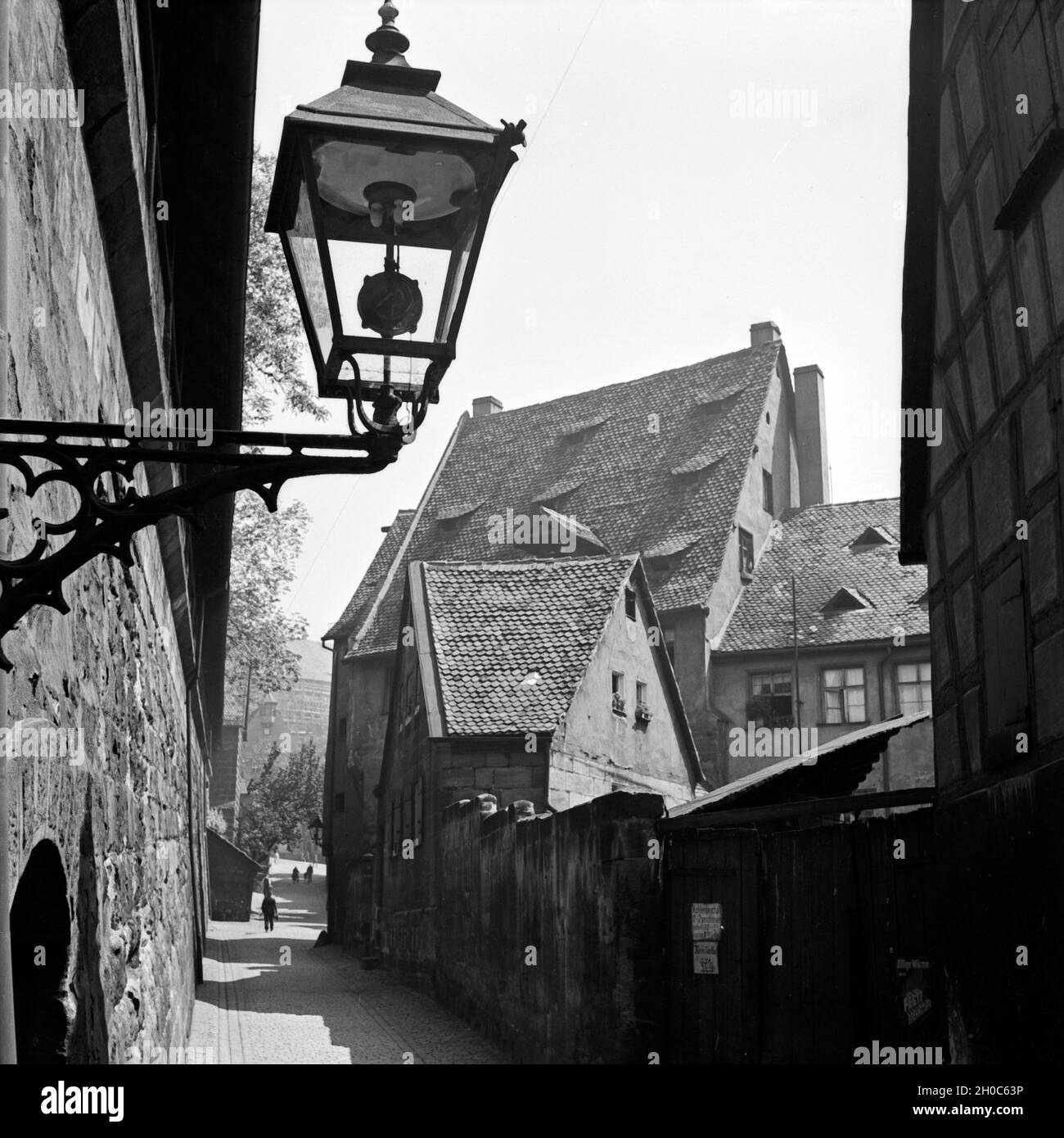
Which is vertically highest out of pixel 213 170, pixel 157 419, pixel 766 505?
pixel 766 505

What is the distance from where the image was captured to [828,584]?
1266 inches

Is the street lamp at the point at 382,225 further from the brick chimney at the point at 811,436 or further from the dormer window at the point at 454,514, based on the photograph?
the brick chimney at the point at 811,436

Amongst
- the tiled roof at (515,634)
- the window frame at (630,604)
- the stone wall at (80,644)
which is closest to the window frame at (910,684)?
the window frame at (630,604)

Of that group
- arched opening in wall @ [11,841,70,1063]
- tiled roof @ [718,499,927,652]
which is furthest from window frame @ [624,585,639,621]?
arched opening in wall @ [11,841,70,1063]

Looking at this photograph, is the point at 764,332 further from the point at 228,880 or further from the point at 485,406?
the point at 228,880

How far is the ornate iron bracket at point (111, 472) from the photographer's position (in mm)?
2514

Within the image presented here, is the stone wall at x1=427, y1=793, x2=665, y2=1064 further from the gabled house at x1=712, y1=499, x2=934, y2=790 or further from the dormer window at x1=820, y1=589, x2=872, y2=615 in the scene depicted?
the dormer window at x1=820, y1=589, x2=872, y2=615

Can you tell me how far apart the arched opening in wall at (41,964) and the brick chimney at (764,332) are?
3525cm

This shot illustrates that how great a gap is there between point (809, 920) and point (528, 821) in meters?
5.27

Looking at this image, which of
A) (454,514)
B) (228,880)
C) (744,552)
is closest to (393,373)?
(744,552)

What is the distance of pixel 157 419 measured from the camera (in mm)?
5797

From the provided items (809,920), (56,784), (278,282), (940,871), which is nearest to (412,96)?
(56,784)

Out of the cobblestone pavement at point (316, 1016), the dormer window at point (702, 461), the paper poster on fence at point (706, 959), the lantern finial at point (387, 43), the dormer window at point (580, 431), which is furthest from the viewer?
the dormer window at point (580, 431)
